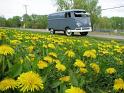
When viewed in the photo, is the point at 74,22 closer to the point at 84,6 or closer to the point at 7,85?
the point at 7,85

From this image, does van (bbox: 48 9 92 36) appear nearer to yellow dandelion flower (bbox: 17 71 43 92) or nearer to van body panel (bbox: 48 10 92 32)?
van body panel (bbox: 48 10 92 32)

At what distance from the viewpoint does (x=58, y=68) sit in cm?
299

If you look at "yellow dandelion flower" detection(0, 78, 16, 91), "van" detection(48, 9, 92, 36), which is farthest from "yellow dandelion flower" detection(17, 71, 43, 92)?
"van" detection(48, 9, 92, 36)

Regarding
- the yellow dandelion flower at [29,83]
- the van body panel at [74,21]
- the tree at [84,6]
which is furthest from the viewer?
the tree at [84,6]

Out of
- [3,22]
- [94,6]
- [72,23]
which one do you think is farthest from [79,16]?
[3,22]

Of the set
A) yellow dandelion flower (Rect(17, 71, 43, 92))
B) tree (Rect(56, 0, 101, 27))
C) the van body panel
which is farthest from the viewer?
tree (Rect(56, 0, 101, 27))

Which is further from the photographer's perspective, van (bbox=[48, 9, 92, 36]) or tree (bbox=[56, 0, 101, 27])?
tree (bbox=[56, 0, 101, 27])

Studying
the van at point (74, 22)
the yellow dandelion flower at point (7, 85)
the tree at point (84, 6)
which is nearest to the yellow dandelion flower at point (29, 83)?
the yellow dandelion flower at point (7, 85)

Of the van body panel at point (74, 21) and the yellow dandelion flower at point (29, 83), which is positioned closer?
the yellow dandelion flower at point (29, 83)

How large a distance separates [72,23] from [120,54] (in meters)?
27.4

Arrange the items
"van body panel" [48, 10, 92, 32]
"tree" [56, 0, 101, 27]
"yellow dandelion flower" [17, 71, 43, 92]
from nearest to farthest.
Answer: "yellow dandelion flower" [17, 71, 43, 92], "van body panel" [48, 10, 92, 32], "tree" [56, 0, 101, 27]

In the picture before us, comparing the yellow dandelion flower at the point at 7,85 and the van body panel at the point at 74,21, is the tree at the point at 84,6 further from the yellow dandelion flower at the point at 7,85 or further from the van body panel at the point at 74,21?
the yellow dandelion flower at the point at 7,85

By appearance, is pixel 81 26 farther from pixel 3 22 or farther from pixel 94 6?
pixel 3 22

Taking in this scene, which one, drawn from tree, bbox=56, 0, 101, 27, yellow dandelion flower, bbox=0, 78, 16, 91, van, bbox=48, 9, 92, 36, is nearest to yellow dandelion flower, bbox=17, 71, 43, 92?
yellow dandelion flower, bbox=0, 78, 16, 91
